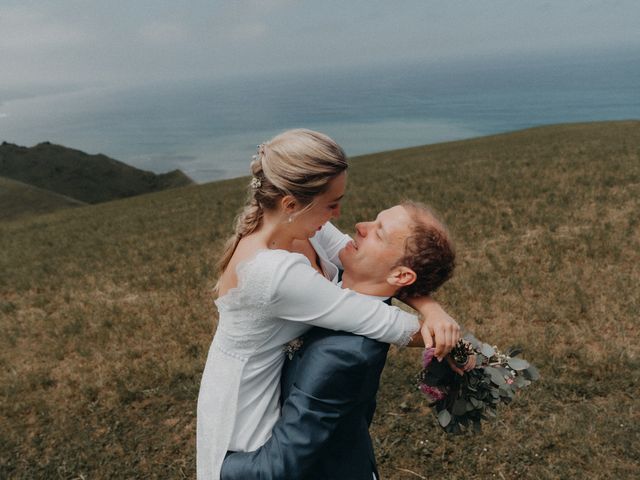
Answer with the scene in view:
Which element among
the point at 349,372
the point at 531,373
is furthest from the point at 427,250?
the point at 531,373

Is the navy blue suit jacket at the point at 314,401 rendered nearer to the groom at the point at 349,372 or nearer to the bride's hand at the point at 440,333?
the groom at the point at 349,372

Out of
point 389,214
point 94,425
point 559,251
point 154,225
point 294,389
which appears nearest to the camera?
point 294,389

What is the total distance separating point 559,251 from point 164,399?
28.5ft

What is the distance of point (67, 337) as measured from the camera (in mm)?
9414

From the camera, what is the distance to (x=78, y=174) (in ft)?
488

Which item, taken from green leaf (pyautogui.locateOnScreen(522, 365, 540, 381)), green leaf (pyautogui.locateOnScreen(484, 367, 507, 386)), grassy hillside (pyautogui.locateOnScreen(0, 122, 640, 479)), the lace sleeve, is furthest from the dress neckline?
grassy hillside (pyautogui.locateOnScreen(0, 122, 640, 479))

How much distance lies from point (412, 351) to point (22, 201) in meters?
74.0

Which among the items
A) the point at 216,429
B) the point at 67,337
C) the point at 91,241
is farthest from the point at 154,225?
the point at 216,429

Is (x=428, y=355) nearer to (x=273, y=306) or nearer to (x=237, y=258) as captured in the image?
(x=273, y=306)

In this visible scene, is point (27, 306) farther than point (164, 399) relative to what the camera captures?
Yes

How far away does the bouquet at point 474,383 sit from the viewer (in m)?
3.08

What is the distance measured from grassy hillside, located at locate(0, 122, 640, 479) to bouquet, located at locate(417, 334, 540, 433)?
2.46 metres

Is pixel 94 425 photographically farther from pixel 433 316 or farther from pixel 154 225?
pixel 154 225

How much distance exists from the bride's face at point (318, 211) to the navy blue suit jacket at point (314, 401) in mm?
642
